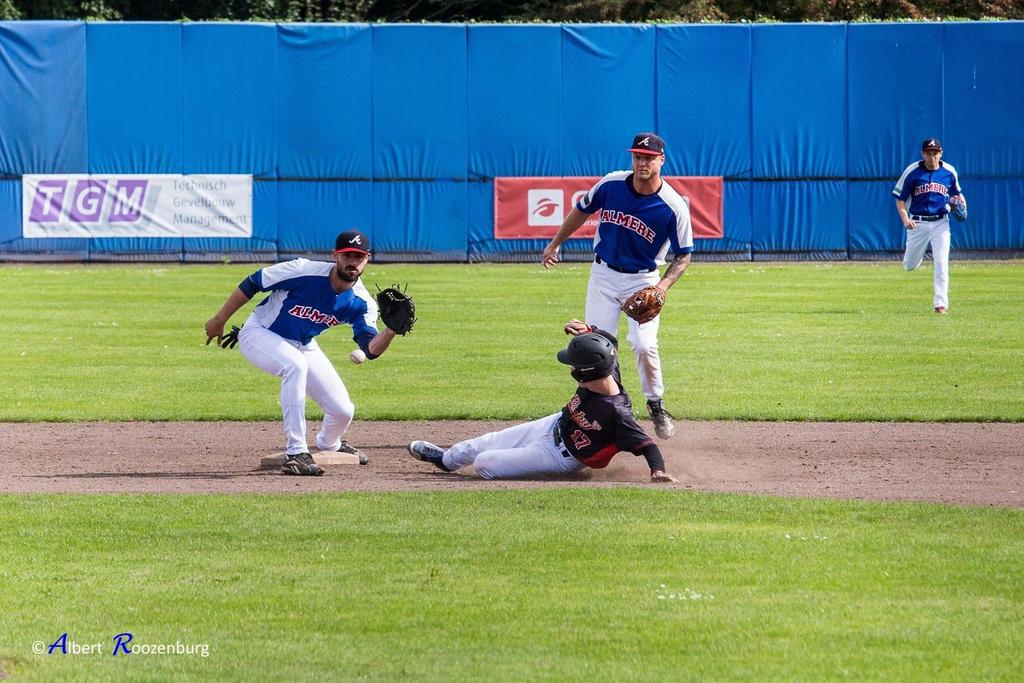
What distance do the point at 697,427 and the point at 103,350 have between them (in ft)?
24.7

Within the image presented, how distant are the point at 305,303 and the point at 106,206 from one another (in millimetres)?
20271

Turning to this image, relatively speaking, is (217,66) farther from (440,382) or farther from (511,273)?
(440,382)

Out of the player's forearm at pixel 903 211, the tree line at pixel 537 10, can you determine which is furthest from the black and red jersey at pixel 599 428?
the tree line at pixel 537 10

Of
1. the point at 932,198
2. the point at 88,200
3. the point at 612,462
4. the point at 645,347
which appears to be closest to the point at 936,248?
the point at 932,198

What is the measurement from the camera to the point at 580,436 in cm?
895

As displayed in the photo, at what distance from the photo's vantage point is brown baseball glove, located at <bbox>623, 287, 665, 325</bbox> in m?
10.2

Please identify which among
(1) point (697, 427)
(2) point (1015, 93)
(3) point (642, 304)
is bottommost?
(1) point (697, 427)

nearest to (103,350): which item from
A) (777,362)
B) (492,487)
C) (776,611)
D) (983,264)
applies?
(777,362)

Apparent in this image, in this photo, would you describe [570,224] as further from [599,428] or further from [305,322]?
[599,428]

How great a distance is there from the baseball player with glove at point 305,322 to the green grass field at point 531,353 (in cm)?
241

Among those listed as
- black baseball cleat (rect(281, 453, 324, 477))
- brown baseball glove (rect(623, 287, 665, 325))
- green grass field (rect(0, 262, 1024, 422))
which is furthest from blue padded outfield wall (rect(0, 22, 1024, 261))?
black baseball cleat (rect(281, 453, 324, 477))

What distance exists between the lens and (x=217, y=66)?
28.7 metres

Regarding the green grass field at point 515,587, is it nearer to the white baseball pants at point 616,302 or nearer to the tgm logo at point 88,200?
the white baseball pants at point 616,302

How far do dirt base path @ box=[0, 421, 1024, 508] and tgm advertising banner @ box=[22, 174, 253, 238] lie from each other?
17314 mm
